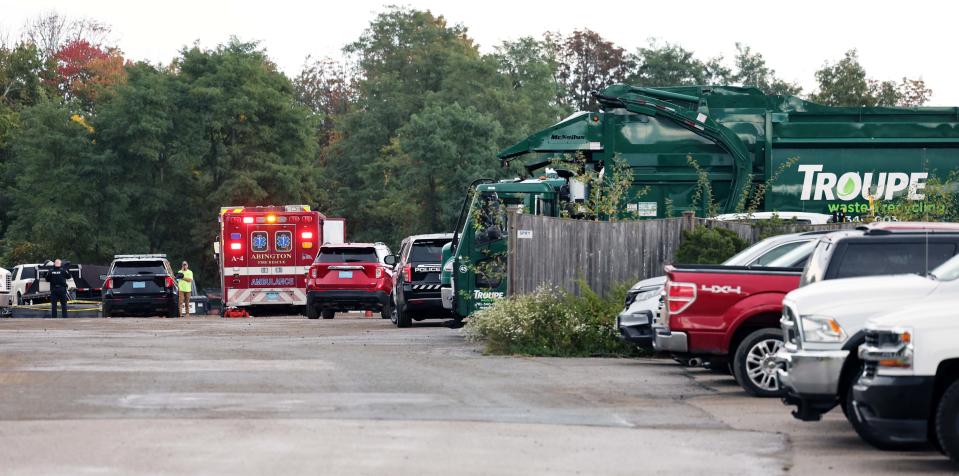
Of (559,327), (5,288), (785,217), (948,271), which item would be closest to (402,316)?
(785,217)

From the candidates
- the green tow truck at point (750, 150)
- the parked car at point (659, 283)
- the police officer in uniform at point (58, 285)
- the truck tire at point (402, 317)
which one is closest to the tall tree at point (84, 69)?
the police officer in uniform at point (58, 285)

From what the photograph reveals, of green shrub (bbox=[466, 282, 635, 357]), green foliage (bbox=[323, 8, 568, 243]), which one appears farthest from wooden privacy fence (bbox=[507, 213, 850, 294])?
green foliage (bbox=[323, 8, 568, 243])

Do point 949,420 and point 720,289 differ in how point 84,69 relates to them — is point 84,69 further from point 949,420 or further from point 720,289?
point 949,420

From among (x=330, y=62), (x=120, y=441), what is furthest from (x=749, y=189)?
(x=330, y=62)

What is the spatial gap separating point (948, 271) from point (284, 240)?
103 feet

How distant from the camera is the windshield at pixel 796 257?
16.2m

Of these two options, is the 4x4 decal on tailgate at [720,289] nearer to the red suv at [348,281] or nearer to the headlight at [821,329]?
the headlight at [821,329]

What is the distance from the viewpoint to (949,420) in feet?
34.4

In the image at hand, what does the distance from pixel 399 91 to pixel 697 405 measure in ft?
243

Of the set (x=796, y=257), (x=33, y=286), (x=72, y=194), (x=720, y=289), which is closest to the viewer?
(x=720, y=289)

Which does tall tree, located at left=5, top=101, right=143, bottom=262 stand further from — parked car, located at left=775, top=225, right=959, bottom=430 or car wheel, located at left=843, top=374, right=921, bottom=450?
car wheel, located at left=843, top=374, right=921, bottom=450

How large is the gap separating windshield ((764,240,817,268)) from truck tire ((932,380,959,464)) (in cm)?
558

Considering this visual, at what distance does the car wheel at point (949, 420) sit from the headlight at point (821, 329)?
1.12 m

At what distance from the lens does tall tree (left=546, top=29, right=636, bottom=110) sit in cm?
9512
